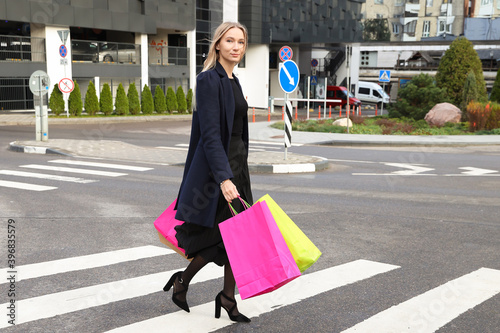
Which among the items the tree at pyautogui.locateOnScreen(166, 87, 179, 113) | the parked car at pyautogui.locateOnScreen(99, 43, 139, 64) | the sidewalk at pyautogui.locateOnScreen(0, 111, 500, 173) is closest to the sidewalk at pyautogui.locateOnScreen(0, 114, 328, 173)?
the sidewalk at pyautogui.locateOnScreen(0, 111, 500, 173)

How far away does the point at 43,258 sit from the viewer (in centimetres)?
573

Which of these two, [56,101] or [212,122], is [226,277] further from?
[56,101]

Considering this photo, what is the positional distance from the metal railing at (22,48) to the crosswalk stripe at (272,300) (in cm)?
3042

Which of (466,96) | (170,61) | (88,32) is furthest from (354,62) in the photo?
(466,96)

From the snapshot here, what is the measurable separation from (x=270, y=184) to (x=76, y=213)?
4.10 metres

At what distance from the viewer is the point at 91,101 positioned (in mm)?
32406

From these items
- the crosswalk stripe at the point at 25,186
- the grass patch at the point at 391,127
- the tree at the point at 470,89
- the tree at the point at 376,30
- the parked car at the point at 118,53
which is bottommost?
the grass patch at the point at 391,127

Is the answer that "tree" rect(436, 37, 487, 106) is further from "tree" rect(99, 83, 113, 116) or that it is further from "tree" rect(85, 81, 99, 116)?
"tree" rect(85, 81, 99, 116)

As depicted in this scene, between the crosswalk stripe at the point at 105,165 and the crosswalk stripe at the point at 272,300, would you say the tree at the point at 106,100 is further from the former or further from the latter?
the crosswalk stripe at the point at 272,300

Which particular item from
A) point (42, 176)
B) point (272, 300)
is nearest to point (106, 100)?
point (42, 176)

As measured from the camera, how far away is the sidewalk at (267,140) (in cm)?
1340

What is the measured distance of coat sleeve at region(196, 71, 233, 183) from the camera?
3.84 metres

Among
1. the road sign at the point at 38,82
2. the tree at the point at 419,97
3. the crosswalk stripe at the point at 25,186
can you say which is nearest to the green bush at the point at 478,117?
the tree at the point at 419,97

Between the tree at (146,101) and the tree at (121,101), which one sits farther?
the tree at (146,101)
